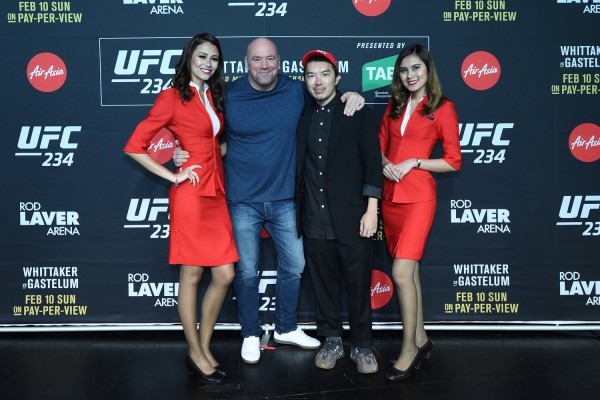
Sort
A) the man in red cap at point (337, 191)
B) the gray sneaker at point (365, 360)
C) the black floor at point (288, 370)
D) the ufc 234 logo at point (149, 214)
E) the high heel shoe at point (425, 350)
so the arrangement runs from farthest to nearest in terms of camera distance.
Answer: the ufc 234 logo at point (149, 214)
the high heel shoe at point (425, 350)
the gray sneaker at point (365, 360)
the man in red cap at point (337, 191)
the black floor at point (288, 370)

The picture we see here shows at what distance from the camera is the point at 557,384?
10.7 feet

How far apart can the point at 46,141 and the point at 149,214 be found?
0.77 meters

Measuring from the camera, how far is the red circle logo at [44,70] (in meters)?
3.96

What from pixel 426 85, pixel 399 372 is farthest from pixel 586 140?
pixel 399 372

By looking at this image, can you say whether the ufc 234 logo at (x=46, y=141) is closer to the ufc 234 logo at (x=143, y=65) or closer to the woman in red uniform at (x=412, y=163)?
the ufc 234 logo at (x=143, y=65)

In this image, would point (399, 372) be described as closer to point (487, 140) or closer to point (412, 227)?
point (412, 227)

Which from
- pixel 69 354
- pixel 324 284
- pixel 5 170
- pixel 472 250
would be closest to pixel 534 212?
pixel 472 250

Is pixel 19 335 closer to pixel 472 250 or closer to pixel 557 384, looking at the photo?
pixel 472 250

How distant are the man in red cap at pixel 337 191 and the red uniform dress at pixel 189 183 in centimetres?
46

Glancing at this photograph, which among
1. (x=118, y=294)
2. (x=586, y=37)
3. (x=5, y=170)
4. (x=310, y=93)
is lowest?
(x=118, y=294)

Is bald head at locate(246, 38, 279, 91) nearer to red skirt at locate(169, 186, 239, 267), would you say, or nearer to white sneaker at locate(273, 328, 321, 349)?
red skirt at locate(169, 186, 239, 267)

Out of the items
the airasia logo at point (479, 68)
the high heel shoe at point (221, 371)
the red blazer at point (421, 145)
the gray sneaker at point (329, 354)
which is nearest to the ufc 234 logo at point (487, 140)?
the airasia logo at point (479, 68)

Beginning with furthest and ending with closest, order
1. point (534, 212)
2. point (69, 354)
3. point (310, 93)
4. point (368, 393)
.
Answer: point (534, 212), point (69, 354), point (310, 93), point (368, 393)

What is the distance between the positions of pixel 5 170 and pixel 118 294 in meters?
1.03
